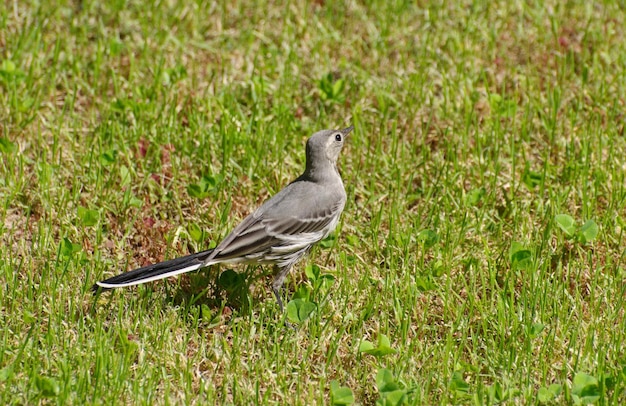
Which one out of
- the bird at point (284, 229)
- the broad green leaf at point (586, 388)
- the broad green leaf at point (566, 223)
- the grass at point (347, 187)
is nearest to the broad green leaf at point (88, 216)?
the grass at point (347, 187)

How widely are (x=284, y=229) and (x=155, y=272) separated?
977 millimetres

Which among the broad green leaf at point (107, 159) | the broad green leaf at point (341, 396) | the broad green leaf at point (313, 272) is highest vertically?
the broad green leaf at point (107, 159)

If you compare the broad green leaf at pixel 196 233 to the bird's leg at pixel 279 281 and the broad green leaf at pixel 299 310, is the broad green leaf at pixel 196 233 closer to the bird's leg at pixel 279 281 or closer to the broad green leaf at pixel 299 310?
the bird's leg at pixel 279 281

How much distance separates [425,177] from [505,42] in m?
2.30

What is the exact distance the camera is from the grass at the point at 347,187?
19.4 ft

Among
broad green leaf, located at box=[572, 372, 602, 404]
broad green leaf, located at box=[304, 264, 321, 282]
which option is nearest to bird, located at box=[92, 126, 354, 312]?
broad green leaf, located at box=[304, 264, 321, 282]

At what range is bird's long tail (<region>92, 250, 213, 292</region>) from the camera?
6.09m

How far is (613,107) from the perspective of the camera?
8477 mm

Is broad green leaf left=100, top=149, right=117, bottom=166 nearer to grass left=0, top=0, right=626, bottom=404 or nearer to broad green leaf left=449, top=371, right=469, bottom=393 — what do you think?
grass left=0, top=0, right=626, bottom=404

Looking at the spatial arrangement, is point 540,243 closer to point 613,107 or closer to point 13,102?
point 613,107

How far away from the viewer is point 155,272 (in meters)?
6.16

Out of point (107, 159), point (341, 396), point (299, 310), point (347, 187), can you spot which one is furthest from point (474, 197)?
point (107, 159)

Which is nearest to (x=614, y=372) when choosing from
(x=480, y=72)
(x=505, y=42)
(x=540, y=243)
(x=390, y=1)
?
(x=540, y=243)

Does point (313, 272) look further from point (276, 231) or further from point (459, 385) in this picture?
point (459, 385)
